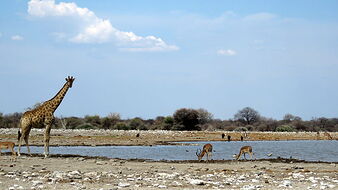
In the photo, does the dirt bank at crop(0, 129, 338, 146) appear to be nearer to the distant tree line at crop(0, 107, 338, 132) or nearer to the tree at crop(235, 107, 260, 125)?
the distant tree line at crop(0, 107, 338, 132)

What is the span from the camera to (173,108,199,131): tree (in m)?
82.5

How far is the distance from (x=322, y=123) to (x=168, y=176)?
96833mm

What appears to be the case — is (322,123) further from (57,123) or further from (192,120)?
(57,123)

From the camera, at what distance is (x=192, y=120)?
Result: 8294cm

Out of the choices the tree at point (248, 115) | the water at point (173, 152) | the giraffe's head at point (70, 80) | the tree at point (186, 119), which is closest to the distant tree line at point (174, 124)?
the tree at point (186, 119)

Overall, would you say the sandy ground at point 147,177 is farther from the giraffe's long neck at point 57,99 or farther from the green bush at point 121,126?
the green bush at point 121,126

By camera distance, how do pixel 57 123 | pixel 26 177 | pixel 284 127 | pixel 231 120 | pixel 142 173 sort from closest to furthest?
pixel 26 177 < pixel 142 173 < pixel 57 123 < pixel 284 127 < pixel 231 120

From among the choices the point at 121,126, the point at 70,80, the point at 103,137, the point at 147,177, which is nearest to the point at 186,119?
the point at 121,126

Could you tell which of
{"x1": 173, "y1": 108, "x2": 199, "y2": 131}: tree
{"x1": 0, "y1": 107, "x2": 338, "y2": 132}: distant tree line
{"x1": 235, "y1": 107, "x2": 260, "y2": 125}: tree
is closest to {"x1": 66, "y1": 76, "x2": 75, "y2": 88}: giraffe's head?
{"x1": 0, "y1": 107, "x2": 338, "y2": 132}: distant tree line

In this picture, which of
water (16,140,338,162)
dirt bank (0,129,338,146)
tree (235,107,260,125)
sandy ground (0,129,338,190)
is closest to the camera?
sandy ground (0,129,338,190)

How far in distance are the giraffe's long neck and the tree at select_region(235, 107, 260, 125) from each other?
318 ft

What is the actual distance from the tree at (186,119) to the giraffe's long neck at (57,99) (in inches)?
2294

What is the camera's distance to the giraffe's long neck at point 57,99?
23672mm

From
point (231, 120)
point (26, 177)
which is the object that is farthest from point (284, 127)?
point (26, 177)
